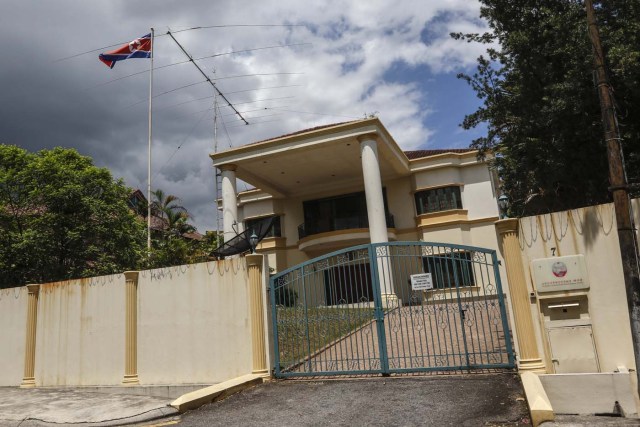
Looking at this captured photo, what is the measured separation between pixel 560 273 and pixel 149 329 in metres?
7.62

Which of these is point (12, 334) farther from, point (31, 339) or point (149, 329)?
point (149, 329)

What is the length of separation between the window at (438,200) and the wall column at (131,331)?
15806mm

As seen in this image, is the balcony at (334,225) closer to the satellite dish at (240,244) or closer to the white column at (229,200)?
the white column at (229,200)

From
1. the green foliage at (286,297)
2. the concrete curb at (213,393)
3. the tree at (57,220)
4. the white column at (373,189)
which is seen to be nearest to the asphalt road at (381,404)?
the concrete curb at (213,393)

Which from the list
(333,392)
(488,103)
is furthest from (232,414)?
(488,103)

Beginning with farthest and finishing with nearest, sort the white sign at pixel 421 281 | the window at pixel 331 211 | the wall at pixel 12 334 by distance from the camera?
1. the window at pixel 331 211
2. the wall at pixel 12 334
3. the white sign at pixel 421 281

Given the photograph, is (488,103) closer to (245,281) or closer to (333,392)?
(245,281)

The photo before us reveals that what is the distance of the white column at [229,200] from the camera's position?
66.7 ft

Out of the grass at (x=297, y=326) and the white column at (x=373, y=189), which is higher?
the white column at (x=373, y=189)

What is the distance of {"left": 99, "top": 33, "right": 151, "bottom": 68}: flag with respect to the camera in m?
22.8

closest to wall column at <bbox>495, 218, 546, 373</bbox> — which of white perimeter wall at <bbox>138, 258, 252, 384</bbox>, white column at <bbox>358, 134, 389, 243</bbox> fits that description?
white perimeter wall at <bbox>138, 258, 252, 384</bbox>

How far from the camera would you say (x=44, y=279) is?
53.6 feet

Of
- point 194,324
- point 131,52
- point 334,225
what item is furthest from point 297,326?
point 131,52

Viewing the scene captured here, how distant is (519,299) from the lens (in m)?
7.18
